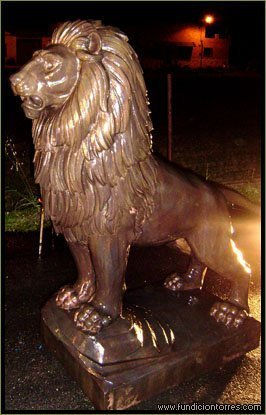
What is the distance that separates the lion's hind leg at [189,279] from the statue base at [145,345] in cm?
8

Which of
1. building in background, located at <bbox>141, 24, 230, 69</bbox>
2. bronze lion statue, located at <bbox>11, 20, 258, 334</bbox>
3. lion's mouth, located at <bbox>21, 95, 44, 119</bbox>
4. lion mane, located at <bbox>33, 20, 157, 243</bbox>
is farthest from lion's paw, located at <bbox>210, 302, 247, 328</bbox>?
building in background, located at <bbox>141, 24, 230, 69</bbox>

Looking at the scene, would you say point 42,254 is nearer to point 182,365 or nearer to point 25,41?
point 182,365

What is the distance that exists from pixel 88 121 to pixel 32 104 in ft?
0.76

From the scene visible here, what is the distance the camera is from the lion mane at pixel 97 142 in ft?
5.50

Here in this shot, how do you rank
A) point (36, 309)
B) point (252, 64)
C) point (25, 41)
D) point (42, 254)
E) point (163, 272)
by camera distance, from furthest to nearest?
point (25, 41), point (252, 64), point (42, 254), point (163, 272), point (36, 309)

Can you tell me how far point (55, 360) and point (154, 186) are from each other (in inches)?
43.4

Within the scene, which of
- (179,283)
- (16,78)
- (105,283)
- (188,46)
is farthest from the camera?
(188,46)

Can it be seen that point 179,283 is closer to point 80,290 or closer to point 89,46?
point 80,290

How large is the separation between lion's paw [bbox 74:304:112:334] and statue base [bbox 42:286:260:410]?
30mm

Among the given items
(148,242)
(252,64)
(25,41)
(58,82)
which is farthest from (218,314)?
(25,41)

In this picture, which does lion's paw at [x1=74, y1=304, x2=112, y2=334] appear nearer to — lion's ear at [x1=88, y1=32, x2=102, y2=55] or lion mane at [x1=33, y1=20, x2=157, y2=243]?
lion mane at [x1=33, y1=20, x2=157, y2=243]

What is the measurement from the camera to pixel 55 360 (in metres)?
2.35

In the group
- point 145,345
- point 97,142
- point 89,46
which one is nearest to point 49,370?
point 145,345

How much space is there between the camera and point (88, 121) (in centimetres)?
167
